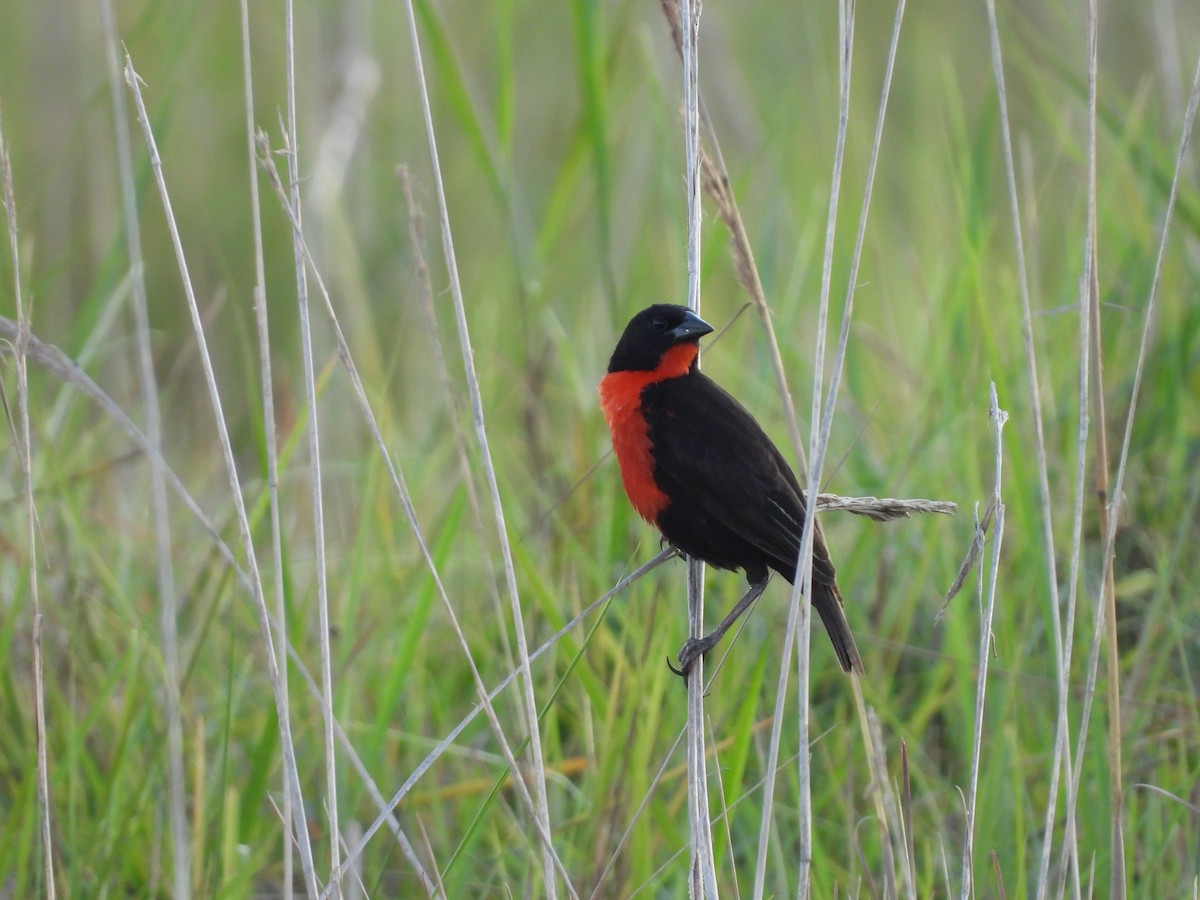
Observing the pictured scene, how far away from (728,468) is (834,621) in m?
0.38

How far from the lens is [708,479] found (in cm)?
258

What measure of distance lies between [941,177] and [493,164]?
2.68m

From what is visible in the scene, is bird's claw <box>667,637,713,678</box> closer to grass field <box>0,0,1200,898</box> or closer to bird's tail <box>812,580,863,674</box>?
grass field <box>0,0,1200,898</box>

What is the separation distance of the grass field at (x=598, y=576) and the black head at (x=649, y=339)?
189 mm

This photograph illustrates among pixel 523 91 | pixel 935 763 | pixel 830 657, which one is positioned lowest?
pixel 935 763

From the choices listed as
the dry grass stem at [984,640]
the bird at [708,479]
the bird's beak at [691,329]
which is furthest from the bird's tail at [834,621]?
the bird's beak at [691,329]

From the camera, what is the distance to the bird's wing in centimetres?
254

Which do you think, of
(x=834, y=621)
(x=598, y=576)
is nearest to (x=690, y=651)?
(x=834, y=621)

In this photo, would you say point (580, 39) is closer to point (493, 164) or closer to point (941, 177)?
point (493, 164)

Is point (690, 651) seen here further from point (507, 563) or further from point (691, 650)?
point (507, 563)

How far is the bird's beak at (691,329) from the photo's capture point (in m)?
2.45

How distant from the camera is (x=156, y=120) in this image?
277 cm

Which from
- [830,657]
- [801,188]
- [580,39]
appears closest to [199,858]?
[830,657]

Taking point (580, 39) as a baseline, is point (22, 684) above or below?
below
